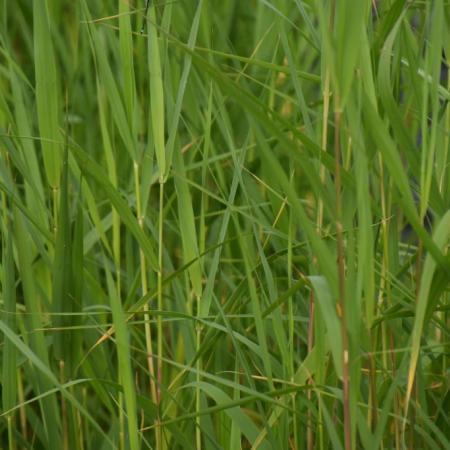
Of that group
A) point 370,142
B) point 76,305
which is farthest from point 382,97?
point 76,305

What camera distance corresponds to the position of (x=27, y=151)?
1141 millimetres

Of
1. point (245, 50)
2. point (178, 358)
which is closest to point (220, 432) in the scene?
point (178, 358)

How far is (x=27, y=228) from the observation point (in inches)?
45.4

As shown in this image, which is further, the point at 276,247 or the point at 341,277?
the point at 276,247

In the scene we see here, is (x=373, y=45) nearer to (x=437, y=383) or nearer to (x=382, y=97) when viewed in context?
(x=382, y=97)

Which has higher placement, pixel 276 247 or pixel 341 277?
pixel 341 277

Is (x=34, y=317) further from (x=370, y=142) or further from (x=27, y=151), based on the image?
(x=370, y=142)

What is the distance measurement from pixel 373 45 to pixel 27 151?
0.41m

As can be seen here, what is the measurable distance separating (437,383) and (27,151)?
0.59 metres

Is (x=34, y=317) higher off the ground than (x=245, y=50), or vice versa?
(x=245, y=50)

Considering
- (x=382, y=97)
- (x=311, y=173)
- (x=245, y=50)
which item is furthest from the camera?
(x=245, y=50)

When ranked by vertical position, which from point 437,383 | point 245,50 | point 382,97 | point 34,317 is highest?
point 382,97

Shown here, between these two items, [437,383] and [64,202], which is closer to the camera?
[64,202]

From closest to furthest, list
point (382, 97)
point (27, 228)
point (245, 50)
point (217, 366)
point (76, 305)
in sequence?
point (382, 97) < point (76, 305) < point (27, 228) < point (217, 366) < point (245, 50)
